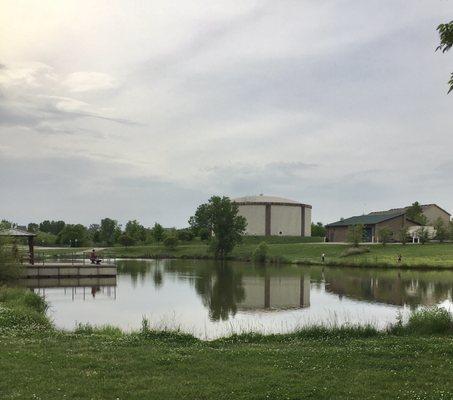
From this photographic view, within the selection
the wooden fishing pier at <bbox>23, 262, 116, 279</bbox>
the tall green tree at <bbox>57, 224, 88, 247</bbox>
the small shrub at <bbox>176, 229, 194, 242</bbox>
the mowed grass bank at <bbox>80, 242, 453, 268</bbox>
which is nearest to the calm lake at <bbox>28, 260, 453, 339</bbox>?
the wooden fishing pier at <bbox>23, 262, 116, 279</bbox>

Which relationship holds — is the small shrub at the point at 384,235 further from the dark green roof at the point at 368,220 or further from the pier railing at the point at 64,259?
the pier railing at the point at 64,259

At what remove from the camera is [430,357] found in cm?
1107

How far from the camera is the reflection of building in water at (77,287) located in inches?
1356

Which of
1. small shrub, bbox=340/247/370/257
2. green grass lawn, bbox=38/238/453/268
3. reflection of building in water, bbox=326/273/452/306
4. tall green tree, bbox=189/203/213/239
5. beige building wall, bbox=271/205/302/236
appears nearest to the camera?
reflection of building in water, bbox=326/273/452/306

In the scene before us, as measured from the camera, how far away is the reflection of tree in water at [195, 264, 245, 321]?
85.3 feet

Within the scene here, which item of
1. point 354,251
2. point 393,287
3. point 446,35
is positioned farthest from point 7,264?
point 354,251

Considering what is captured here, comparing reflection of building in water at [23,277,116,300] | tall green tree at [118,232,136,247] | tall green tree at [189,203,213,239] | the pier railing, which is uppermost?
tall green tree at [189,203,213,239]

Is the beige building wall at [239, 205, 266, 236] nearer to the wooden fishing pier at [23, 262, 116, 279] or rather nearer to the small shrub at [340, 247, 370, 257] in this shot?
the small shrub at [340, 247, 370, 257]

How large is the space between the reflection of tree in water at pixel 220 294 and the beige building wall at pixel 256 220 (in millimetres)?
72786

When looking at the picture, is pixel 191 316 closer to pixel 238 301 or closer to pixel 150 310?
pixel 150 310

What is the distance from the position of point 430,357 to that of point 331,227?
93.8 m

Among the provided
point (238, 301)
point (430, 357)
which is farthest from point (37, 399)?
point (238, 301)

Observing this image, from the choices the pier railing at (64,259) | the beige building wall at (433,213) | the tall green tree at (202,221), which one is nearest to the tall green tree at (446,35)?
the pier railing at (64,259)

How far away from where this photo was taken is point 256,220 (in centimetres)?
12306
